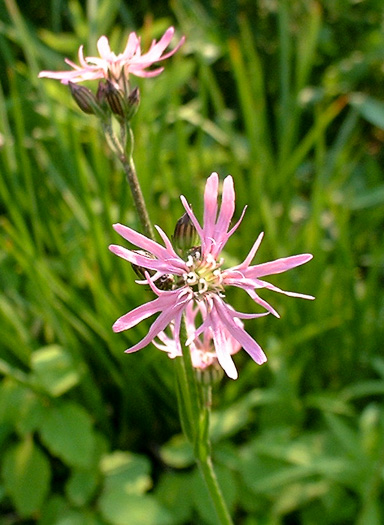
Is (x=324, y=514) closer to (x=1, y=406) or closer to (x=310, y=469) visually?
(x=310, y=469)

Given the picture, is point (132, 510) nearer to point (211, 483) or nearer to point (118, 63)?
point (211, 483)

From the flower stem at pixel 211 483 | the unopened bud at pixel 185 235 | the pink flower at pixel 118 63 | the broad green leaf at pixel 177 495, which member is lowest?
the broad green leaf at pixel 177 495

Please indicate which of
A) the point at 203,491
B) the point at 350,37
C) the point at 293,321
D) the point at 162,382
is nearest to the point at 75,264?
the point at 162,382

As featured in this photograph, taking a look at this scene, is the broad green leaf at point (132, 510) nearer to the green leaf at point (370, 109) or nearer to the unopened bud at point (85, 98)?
the unopened bud at point (85, 98)

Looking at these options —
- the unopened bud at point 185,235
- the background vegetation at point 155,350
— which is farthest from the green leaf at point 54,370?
the unopened bud at point 185,235

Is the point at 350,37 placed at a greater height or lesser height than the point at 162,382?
greater

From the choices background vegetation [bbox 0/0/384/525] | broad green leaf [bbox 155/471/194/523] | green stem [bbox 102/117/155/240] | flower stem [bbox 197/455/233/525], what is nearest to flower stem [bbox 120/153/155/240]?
green stem [bbox 102/117/155/240]

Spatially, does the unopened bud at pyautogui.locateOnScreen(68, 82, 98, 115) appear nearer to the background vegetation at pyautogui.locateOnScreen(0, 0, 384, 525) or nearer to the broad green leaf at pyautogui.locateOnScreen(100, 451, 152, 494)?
the background vegetation at pyautogui.locateOnScreen(0, 0, 384, 525)
